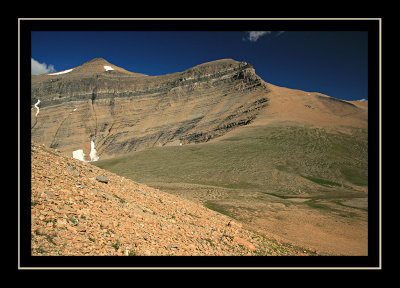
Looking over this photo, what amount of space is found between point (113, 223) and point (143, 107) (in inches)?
4350

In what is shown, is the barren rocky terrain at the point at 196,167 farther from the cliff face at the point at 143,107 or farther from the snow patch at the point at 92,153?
the snow patch at the point at 92,153

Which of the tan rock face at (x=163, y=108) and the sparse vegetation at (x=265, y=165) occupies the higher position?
the tan rock face at (x=163, y=108)

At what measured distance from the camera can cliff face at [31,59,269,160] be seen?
82125mm

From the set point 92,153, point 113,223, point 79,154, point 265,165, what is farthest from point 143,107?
point 113,223

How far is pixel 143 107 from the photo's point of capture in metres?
112

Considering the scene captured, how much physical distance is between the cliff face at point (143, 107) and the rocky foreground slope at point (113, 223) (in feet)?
199

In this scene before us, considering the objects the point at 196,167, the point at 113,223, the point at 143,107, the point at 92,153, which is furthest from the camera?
the point at 143,107

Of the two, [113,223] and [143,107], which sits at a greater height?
[143,107]

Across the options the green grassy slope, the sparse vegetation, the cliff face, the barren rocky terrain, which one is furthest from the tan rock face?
the sparse vegetation

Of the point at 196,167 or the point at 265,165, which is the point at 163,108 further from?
the point at 265,165

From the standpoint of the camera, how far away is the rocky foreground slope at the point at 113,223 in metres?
5.16

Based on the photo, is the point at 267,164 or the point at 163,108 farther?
the point at 163,108

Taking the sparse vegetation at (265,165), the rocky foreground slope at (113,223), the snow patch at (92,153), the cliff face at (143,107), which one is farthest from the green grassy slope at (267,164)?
the snow patch at (92,153)

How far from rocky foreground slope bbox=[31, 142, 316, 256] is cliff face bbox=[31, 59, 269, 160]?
6061 centimetres
